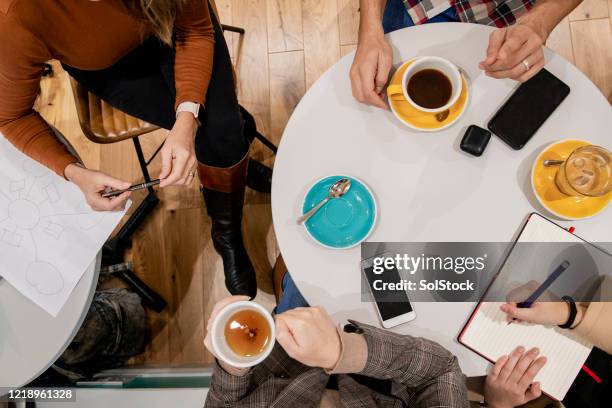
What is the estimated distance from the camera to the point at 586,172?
922mm

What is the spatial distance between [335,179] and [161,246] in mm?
1130

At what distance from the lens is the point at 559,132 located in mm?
978

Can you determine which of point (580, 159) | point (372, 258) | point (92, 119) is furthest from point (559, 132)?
point (92, 119)

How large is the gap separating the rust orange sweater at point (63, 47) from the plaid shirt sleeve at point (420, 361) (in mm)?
786

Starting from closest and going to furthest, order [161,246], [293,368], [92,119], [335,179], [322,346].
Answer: [322,346] → [335,179] → [293,368] → [92,119] → [161,246]

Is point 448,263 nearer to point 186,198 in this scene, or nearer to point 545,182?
point 545,182

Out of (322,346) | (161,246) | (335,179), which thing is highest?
(335,179)

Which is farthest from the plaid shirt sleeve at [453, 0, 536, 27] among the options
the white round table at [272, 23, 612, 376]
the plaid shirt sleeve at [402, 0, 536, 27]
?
the white round table at [272, 23, 612, 376]

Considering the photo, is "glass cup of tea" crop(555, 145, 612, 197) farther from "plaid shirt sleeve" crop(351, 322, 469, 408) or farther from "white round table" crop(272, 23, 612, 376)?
"plaid shirt sleeve" crop(351, 322, 469, 408)

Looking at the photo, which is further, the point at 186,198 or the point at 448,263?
the point at 186,198

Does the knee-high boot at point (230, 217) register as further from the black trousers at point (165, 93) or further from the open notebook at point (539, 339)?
the open notebook at point (539, 339)

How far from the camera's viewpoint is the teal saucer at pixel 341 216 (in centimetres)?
97

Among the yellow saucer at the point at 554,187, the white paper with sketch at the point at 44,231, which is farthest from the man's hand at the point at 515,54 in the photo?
the white paper with sketch at the point at 44,231

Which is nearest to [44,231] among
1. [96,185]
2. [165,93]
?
[96,185]
